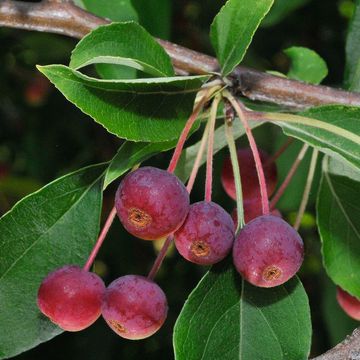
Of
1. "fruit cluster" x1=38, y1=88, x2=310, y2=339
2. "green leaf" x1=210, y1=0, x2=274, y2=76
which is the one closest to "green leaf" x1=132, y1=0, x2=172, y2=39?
"green leaf" x1=210, y1=0, x2=274, y2=76

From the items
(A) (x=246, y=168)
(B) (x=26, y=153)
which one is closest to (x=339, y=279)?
(A) (x=246, y=168)

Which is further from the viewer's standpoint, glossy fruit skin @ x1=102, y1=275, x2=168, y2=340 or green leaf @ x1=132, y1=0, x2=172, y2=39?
green leaf @ x1=132, y1=0, x2=172, y2=39

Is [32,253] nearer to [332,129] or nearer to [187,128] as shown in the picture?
[187,128]

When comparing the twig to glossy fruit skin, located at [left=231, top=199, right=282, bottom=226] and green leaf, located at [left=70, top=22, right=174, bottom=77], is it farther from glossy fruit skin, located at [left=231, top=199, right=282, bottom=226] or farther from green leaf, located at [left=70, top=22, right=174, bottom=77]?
glossy fruit skin, located at [left=231, top=199, right=282, bottom=226]

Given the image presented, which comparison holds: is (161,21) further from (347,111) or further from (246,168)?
(347,111)

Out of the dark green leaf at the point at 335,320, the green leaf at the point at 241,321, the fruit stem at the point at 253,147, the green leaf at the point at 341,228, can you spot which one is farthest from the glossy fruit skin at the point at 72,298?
→ the dark green leaf at the point at 335,320

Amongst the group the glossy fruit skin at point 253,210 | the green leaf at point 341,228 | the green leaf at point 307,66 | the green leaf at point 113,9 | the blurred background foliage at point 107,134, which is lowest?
the blurred background foliage at point 107,134

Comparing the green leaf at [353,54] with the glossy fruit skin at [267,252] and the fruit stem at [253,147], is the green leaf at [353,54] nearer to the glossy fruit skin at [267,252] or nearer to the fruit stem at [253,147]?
the fruit stem at [253,147]
